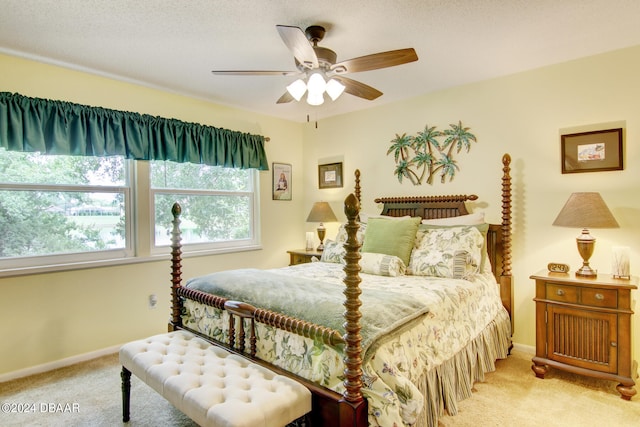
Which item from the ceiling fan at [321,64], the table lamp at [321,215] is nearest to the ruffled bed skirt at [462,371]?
the ceiling fan at [321,64]

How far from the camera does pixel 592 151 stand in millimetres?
2730

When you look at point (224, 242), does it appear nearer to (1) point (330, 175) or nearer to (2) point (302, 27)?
(1) point (330, 175)

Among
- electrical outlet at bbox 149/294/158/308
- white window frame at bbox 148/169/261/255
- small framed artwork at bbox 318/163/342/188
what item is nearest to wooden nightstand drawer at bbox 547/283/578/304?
small framed artwork at bbox 318/163/342/188

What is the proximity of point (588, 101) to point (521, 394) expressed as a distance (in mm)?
2236

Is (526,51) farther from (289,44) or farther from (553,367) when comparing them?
(553,367)

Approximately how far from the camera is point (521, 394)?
2348mm

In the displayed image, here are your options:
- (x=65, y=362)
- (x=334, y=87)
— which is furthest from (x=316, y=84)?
(x=65, y=362)

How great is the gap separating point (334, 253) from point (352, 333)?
75.3 inches

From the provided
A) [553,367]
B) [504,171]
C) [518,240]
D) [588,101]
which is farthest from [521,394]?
[588,101]

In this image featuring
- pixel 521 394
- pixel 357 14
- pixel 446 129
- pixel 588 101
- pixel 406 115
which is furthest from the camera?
pixel 406 115

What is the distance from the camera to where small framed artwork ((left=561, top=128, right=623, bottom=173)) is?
2.64 m

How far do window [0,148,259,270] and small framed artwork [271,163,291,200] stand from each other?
534 millimetres

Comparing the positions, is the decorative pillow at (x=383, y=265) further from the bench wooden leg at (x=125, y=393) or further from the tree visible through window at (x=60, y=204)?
the tree visible through window at (x=60, y=204)

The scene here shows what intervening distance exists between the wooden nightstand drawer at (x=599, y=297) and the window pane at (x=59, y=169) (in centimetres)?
381
